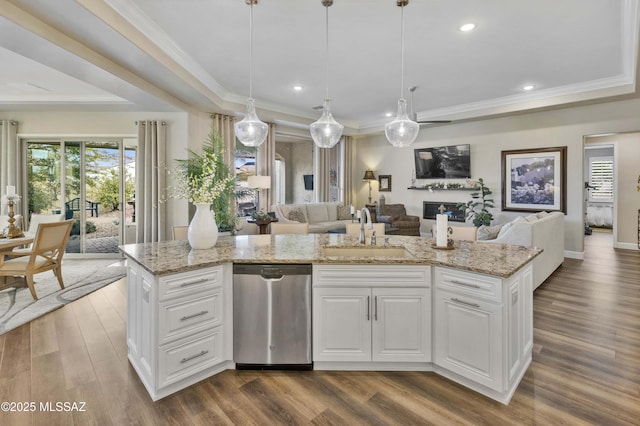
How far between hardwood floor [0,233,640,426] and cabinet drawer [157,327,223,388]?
128 mm

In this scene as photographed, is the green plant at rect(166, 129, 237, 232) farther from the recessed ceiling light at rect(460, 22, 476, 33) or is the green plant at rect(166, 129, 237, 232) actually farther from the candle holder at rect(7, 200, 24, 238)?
the recessed ceiling light at rect(460, 22, 476, 33)

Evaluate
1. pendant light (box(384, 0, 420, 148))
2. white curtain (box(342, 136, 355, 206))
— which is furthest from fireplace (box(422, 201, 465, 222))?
pendant light (box(384, 0, 420, 148))

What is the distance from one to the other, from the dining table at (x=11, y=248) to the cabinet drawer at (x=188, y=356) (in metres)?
3.27

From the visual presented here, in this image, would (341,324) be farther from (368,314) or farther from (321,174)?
(321,174)

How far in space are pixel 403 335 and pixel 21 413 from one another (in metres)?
2.53

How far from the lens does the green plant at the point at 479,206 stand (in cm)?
690

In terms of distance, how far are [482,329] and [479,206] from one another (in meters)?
6.00

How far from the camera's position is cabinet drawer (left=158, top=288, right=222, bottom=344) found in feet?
7.04

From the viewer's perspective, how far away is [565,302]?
390 centimetres

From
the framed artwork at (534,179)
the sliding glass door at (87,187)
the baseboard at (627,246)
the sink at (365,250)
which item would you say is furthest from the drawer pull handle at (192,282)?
the baseboard at (627,246)

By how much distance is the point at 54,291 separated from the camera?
4.39 metres

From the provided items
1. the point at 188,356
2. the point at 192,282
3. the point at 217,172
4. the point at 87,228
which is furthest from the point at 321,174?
the point at 188,356

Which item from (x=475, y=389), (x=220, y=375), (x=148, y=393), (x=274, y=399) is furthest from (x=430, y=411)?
(x=148, y=393)

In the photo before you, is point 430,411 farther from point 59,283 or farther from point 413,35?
point 59,283
